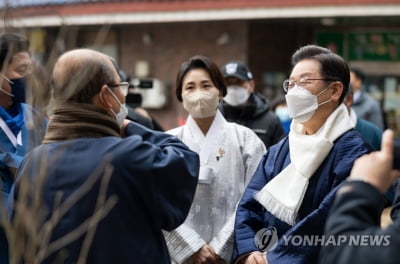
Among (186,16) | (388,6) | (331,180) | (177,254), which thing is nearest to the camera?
(331,180)

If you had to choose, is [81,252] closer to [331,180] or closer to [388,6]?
[331,180]

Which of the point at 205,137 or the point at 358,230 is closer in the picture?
the point at 358,230

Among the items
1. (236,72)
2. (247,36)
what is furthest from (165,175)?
(247,36)

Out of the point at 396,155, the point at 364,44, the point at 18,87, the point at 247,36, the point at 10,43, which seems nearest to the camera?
the point at 396,155

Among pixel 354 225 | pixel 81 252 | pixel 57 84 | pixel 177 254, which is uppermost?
pixel 57 84

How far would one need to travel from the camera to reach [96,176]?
3189mm

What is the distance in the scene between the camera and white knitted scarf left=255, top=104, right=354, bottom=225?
147 inches

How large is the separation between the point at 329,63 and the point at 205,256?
1.28 metres

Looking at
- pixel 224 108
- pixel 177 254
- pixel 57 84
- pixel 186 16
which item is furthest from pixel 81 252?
pixel 186 16

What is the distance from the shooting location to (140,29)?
13375 mm

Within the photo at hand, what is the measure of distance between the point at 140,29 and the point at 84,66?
33.6 feet

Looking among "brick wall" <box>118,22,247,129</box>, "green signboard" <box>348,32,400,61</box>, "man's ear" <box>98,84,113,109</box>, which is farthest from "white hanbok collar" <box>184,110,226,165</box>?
"green signboard" <box>348,32,400,61</box>

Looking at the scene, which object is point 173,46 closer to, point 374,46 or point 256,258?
point 374,46

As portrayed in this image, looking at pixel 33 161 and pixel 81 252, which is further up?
pixel 33 161
